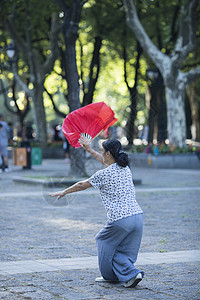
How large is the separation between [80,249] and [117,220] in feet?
6.82

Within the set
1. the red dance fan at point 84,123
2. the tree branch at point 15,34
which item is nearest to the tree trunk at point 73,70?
the red dance fan at point 84,123

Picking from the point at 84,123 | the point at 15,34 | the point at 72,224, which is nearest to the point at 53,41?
the point at 15,34

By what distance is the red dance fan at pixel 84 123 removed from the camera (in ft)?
22.6

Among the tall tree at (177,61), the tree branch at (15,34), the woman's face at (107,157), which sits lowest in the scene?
the woman's face at (107,157)

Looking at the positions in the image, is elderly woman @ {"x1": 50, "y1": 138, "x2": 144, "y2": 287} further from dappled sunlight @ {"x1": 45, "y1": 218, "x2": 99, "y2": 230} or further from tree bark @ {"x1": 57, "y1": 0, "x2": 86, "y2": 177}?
tree bark @ {"x1": 57, "y1": 0, "x2": 86, "y2": 177}

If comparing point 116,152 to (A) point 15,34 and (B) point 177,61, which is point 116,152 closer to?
(B) point 177,61

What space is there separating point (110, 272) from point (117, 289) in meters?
0.21

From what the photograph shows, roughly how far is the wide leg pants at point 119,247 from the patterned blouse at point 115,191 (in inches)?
2.7

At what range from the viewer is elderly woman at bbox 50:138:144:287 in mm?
6172

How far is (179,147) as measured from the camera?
28.5m

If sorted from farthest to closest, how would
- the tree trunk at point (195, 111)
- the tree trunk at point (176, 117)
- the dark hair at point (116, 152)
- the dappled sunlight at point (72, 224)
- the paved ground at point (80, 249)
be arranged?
the tree trunk at point (195, 111)
the tree trunk at point (176, 117)
the dappled sunlight at point (72, 224)
the dark hair at point (116, 152)
the paved ground at point (80, 249)

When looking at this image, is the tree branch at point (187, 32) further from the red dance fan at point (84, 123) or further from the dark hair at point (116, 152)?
the dark hair at point (116, 152)

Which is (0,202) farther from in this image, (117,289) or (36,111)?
(36,111)

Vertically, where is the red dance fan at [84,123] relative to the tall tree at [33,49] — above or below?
below
